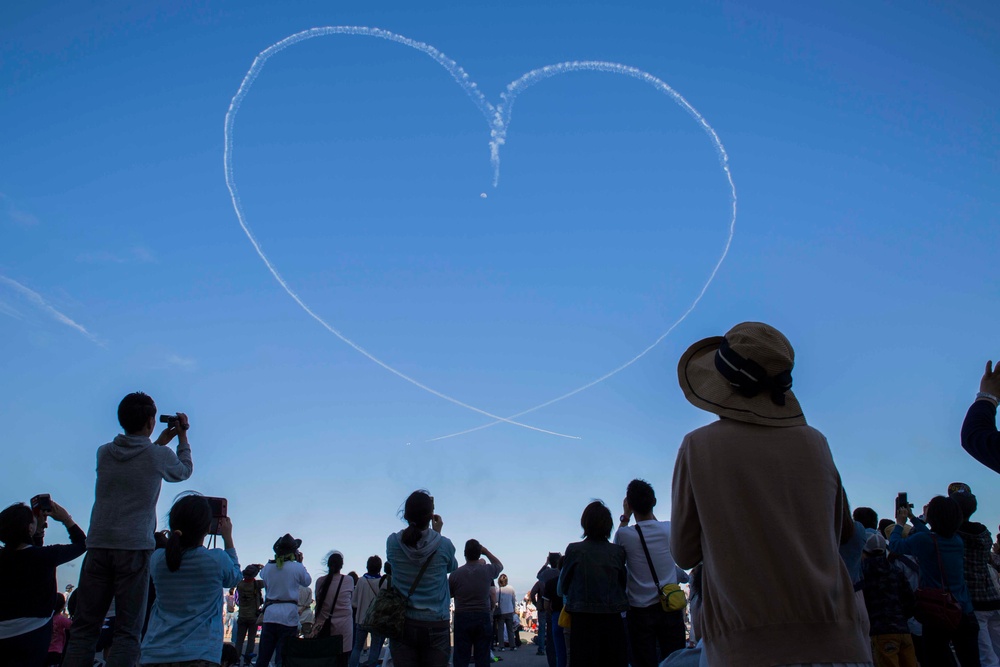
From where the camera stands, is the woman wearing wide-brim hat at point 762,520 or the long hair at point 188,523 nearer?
the woman wearing wide-brim hat at point 762,520

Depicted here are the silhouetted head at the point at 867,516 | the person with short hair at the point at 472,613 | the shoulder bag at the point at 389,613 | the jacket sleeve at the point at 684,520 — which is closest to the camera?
the jacket sleeve at the point at 684,520

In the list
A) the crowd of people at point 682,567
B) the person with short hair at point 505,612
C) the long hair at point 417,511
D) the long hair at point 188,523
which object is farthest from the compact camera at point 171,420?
the person with short hair at point 505,612

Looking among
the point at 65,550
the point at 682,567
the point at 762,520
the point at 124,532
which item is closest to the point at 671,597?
the point at 682,567

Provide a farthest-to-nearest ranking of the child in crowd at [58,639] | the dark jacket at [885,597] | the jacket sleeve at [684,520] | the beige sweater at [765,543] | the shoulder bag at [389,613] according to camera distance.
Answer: the child in crowd at [58,639]
the dark jacket at [885,597]
the shoulder bag at [389,613]
the jacket sleeve at [684,520]
the beige sweater at [765,543]

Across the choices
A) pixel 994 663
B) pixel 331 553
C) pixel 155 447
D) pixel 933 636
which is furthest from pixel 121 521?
pixel 994 663

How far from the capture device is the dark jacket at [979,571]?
6.93m

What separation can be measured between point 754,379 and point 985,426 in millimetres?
1273

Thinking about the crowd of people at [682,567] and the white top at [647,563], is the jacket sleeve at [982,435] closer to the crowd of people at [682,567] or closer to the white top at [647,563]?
the crowd of people at [682,567]

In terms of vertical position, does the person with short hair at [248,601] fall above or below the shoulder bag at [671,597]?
above

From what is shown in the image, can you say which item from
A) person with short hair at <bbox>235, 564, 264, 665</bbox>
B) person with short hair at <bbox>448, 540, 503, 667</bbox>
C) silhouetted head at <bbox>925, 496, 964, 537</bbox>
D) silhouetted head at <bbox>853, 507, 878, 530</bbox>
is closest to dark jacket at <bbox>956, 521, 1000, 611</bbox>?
silhouetted head at <bbox>925, 496, 964, 537</bbox>

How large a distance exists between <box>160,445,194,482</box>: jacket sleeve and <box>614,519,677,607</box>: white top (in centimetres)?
386

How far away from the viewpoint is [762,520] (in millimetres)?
2670

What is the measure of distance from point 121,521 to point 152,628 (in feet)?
2.82

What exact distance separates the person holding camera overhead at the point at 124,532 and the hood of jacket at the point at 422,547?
192 cm
